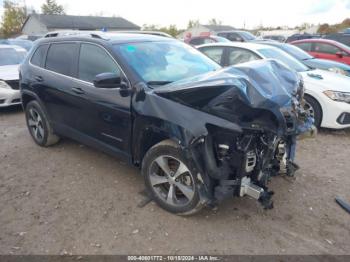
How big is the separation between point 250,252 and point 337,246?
0.83 m

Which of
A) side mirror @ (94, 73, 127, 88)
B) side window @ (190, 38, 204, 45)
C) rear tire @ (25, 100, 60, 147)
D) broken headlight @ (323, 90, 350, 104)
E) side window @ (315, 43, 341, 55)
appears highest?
side mirror @ (94, 73, 127, 88)

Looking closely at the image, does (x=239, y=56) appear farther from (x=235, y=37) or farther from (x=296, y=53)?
(x=235, y=37)

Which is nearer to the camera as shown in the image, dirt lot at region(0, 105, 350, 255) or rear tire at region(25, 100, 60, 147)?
dirt lot at region(0, 105, 350, 255)

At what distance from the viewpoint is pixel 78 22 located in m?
49.8

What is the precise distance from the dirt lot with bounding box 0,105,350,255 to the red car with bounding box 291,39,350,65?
20.6 feet

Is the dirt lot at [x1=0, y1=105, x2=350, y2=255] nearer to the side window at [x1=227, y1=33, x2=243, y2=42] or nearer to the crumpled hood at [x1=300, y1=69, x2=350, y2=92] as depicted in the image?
the crumpled hood at [x1=300, y1=69, x2=350, y2=92]

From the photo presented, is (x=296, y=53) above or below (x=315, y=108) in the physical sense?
above

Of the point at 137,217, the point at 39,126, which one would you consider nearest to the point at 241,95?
the point at 137,217

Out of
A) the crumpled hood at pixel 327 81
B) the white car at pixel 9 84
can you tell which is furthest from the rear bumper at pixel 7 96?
the crumpled hood at pixel 327 81

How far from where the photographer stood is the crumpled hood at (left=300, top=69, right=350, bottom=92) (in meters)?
5.70

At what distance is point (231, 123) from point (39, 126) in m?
3.67

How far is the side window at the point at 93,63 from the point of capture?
12.4 feet

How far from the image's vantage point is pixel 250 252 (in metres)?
2.87

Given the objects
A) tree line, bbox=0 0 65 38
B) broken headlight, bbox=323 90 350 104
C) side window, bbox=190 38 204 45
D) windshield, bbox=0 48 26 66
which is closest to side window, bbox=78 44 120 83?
broken headlight, bbox=323 90 350 104
